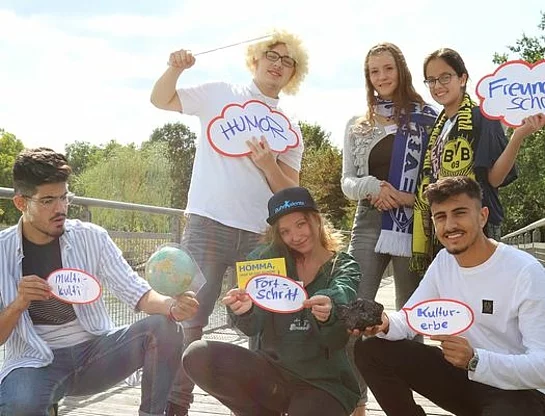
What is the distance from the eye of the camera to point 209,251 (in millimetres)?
2895

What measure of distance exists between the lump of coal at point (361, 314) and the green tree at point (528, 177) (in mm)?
15648

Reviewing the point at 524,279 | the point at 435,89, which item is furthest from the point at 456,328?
the point at 435,89

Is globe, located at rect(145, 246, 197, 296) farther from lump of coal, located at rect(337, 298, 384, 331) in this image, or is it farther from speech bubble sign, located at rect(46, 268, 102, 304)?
lump of coal, located at rect(337, 298, 384, 331)

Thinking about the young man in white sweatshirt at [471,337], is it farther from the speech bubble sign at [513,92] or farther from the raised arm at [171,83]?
the raised arm at [171,83]

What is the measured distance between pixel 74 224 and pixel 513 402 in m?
1.77

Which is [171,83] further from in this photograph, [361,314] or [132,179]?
[132,179]

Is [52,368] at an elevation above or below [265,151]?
below

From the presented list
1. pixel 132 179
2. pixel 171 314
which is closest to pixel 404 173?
pixel 171 314

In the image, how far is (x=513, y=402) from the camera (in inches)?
88.6

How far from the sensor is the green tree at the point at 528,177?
20312 mm

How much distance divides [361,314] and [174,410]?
3.49ft

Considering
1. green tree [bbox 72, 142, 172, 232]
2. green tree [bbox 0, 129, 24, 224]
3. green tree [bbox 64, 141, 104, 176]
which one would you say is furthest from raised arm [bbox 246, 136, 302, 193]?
green tree [bbox 64, 141, 104, 176]

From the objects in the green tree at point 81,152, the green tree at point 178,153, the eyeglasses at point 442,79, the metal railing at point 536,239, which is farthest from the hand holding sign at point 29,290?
the green tree at point 81,152

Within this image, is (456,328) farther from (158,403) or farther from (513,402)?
(158,403)
